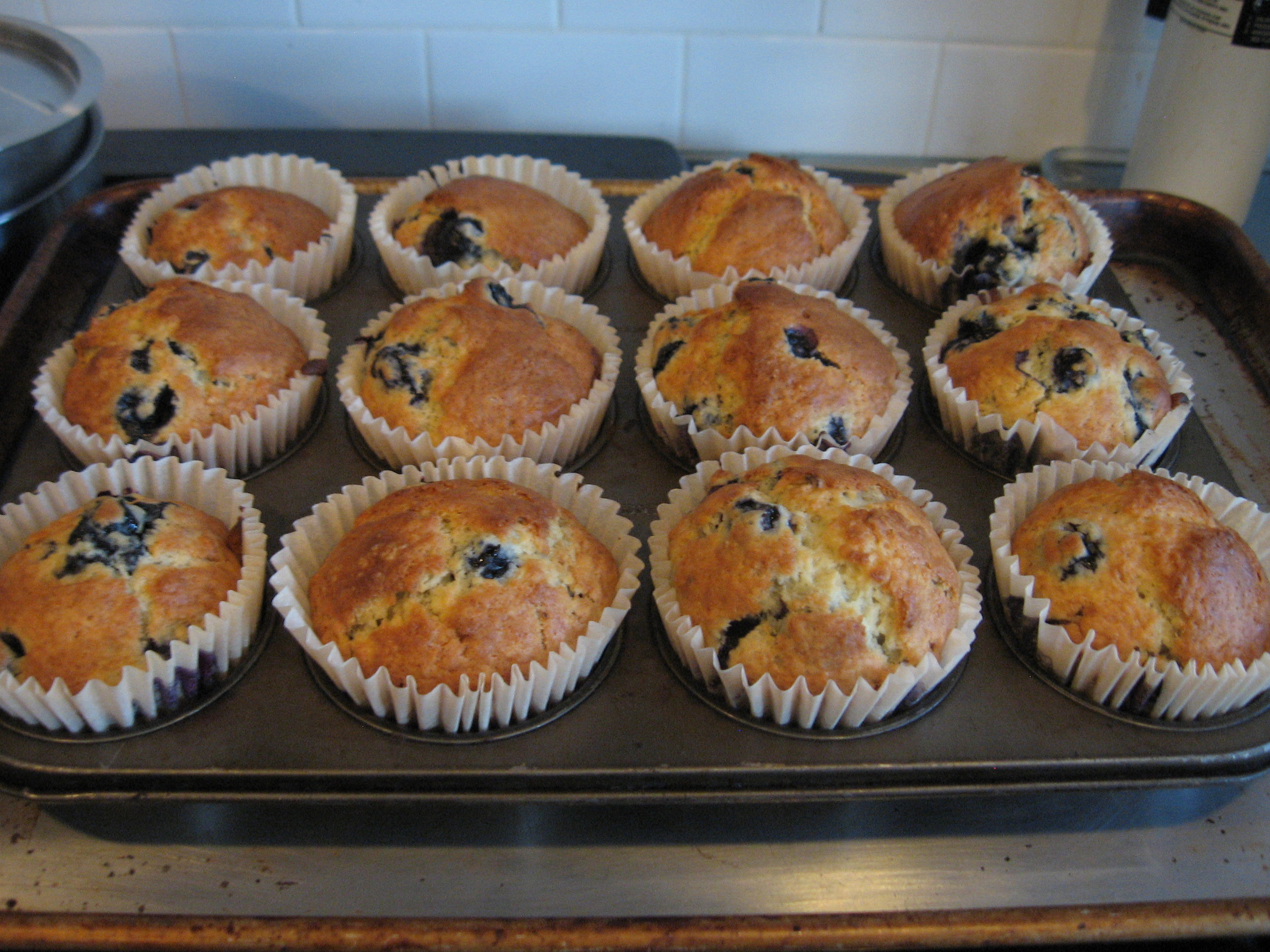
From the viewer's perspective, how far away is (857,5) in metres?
3.82

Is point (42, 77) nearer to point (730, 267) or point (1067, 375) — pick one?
point (730, 267)

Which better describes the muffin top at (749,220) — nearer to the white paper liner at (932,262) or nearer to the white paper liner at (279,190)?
the white paper liner at (932,262)

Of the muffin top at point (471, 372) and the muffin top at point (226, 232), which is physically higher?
the muffin top at point (226, 232)

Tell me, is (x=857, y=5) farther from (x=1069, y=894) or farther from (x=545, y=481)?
(x=1069, y=894)

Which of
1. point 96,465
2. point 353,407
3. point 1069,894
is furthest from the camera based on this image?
point 353,407

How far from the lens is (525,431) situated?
2.54 metres

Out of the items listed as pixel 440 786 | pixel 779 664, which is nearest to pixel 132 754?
pixel 440 786

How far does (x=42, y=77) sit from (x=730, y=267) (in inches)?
88.0

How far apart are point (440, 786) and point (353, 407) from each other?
3.45ft

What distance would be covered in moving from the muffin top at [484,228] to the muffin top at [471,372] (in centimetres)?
33

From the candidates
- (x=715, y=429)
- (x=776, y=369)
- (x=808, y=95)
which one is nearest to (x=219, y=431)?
(x=715, y=429)

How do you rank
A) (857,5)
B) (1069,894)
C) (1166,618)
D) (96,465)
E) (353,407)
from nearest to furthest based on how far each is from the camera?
(1069,894), (1166,618), (96,465), (353,407), (857,5)

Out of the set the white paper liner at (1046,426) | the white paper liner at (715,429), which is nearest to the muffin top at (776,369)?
the white paper liner at (715,429)

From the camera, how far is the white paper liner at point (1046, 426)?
8.31 feet
